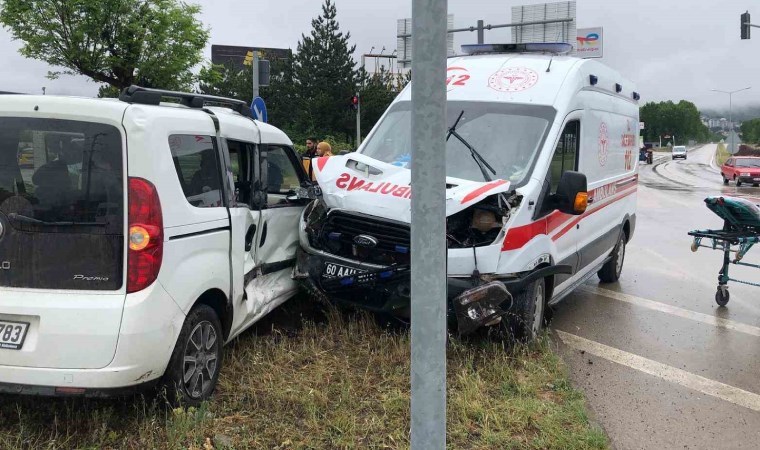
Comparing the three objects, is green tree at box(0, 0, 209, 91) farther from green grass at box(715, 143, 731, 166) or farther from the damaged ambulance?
green grass at box(715, 143, 731, 166)

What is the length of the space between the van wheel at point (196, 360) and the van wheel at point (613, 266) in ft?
19.5

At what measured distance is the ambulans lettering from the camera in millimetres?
5188

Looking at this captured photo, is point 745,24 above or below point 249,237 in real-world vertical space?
above

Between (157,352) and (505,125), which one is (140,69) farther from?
(157,352)

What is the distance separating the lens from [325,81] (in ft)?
138

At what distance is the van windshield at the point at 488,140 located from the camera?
5.67 meters

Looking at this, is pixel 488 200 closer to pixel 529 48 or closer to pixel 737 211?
pixel 529 48

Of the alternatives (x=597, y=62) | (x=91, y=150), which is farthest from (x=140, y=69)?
(x=91, y=150)

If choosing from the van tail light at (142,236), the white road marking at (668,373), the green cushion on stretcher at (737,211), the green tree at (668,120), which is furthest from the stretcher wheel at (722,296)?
the green tree at (668,120)

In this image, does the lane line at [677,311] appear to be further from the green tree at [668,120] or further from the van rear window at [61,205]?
the green tree at [668,120]

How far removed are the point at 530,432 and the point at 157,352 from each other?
2.19m

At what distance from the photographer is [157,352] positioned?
11.7 feet

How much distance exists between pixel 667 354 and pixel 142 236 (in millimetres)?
4628

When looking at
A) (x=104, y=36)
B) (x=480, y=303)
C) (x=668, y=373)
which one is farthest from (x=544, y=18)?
(x=480, y=303)
